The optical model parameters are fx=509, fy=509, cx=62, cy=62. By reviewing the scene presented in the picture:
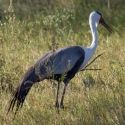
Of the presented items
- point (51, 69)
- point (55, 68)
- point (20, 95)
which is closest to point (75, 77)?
point (55, 68)

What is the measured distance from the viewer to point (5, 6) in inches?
379

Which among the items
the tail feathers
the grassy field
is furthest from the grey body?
the grassy field

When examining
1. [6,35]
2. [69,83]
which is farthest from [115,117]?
[6,35]

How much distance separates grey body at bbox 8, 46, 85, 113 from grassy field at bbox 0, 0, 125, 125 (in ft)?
0.36

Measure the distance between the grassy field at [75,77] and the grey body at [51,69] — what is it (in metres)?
0.11

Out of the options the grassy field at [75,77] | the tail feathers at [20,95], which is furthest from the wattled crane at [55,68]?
the grassy field at [75,77]

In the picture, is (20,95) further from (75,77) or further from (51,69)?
(75,77)

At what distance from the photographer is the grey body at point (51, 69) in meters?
4.68

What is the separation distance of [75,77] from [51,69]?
834 millimetres

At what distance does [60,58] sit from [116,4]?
14.5 feet

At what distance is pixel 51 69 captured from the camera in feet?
16.0

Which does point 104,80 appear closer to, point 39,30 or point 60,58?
point 60,58

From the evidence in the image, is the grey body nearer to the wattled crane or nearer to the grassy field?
the wattled crane

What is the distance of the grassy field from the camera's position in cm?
439
